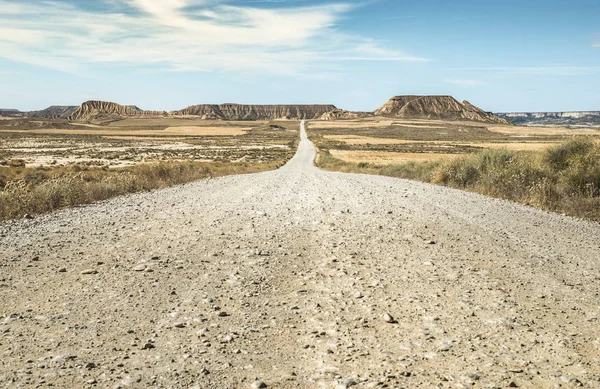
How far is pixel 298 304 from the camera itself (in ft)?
19.0

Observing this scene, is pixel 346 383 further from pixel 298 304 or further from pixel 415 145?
pixel 415 145

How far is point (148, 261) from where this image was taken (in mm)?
7594

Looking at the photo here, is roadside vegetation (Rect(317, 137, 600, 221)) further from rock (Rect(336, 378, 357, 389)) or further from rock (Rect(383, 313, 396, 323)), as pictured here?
rock (Rect(336, 378, 357, 389))

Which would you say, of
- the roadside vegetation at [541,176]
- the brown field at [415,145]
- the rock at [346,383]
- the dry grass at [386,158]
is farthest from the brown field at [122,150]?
the rock at [346,383]

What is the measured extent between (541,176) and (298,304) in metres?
16.0

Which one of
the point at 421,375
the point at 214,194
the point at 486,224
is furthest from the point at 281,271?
the point at 214,194

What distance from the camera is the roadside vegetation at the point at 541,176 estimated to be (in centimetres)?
1505

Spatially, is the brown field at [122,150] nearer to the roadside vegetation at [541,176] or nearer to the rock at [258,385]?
the roadside vegetation at [541,176]

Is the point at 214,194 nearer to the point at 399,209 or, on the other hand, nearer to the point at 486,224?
the point at 399,209

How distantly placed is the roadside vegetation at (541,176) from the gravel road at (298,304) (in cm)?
433

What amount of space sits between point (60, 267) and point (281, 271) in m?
3.45

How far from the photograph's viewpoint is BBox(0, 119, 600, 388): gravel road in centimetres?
419

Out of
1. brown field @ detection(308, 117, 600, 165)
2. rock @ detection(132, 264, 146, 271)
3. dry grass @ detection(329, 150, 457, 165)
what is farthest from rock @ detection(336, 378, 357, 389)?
dry grass @ detection(329, 150, 457, 165)

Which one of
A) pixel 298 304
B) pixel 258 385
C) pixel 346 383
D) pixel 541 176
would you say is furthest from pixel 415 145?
pixel 258 385
